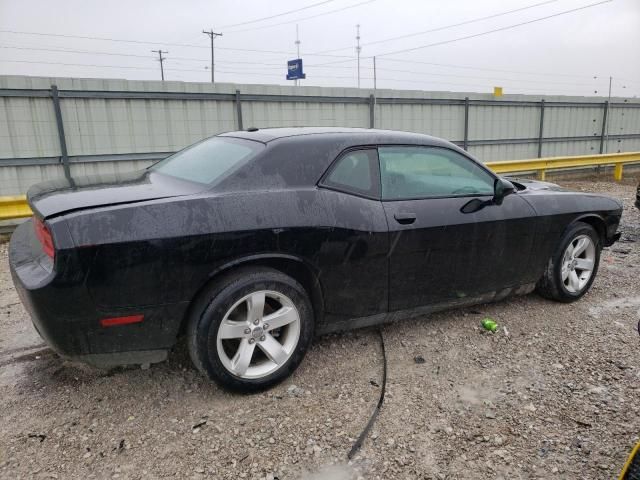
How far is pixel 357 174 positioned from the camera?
3.27 meters

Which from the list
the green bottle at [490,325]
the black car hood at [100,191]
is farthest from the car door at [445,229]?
the black car hood at [100,191]

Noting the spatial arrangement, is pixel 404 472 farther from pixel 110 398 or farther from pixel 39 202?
pixel 39 202

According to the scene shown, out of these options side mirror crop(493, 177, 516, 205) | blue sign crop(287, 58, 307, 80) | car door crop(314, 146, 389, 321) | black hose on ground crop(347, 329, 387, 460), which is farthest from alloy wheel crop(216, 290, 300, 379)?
blue sign crop(287, 58, 307, 80)

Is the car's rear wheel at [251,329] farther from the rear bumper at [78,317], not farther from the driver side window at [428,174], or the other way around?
the driver side window at [428,174]

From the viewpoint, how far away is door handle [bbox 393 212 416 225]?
10.7 ft

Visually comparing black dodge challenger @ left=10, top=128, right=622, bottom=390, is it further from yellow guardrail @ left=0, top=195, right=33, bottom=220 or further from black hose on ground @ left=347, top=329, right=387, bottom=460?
yellow guardrail @ left=0, top=195, right=33, bottom=220

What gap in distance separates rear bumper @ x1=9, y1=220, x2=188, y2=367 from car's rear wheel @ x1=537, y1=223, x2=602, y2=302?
125 inches

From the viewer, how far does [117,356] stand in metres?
2.65

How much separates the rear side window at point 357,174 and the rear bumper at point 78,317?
3.98 feet

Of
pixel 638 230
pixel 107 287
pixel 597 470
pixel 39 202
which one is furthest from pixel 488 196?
pixel 638 230

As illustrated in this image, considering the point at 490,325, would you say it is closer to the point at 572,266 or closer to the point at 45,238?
the point at 572,266

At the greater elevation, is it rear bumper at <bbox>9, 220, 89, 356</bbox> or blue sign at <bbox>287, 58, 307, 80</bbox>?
blue sign at <bbox>287, 58, 307, 80</bbox>

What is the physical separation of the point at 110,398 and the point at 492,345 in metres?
2.62

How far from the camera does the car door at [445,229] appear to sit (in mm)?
3332
